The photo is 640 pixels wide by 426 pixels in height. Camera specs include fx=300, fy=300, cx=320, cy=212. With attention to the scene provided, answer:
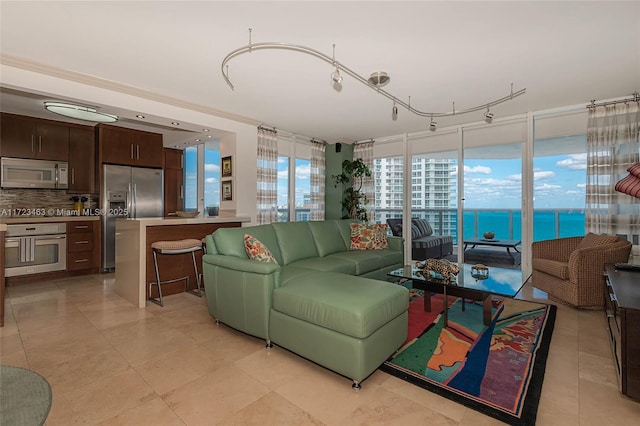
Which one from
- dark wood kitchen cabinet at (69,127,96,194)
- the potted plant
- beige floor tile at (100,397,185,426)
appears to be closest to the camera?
beige floor tile at (100,397,185,426)

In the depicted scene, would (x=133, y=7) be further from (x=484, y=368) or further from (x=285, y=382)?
(x=484, y=368)

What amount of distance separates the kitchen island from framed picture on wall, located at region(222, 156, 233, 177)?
3.24ft

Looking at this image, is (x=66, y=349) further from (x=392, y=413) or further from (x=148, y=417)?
(x=392, y=413)

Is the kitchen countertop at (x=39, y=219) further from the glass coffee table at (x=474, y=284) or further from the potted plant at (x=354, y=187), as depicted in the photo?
the glass coffee table at (x=474, y=284)

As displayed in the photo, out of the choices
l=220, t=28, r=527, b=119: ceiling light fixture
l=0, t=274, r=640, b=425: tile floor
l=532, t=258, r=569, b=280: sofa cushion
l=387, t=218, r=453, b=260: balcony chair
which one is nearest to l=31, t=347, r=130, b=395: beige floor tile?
l=0, t=274, r=640, b=425: tile floor

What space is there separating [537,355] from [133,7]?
153 inches

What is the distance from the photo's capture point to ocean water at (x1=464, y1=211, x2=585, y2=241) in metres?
4.57

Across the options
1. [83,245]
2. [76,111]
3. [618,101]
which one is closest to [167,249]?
[76,111]

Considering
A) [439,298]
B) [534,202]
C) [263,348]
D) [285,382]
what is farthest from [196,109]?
[534,202]

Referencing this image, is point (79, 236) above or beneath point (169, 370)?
above

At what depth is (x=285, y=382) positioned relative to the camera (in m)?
1.91

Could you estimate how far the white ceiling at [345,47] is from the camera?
A: 7.11 ft

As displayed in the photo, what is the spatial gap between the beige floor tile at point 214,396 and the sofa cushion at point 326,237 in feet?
6.98

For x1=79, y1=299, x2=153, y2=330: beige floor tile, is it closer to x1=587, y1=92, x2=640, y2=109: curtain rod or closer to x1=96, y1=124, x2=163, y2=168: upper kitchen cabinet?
x1=96, y1=124, x2=163, y2=168: upper kitchen cabinet
